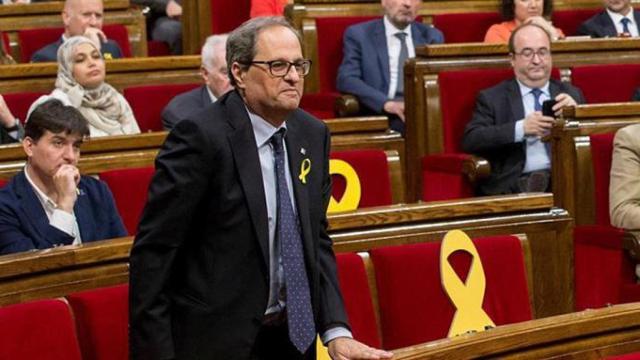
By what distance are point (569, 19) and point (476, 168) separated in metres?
0.75

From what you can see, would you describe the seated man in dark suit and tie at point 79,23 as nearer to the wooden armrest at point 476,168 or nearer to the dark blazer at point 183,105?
the dark blazer at point 183,105

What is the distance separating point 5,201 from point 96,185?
12 cm

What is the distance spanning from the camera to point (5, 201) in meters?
1.19

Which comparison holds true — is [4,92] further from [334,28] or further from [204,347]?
[204,347]

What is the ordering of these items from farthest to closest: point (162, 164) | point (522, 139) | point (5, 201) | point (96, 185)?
point (522, 139), point (96, 185), point (5, 201), point (162, 164)

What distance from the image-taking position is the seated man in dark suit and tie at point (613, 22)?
2.28m

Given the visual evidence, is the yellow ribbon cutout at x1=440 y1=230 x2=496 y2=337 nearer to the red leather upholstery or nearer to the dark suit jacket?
the dark suit jacket

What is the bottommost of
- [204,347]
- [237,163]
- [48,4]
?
[204,347]

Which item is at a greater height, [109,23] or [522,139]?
[109,23]

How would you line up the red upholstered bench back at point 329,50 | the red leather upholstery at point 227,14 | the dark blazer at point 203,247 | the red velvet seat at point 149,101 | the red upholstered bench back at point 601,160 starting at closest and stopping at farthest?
the dark blazer at point 203,247 < the red upholstered bench back at point 601,160 < the red velvet seat at point 149,101 < the red upholstered bench back at point 329,50 < the red leather upholstery at point 227,14

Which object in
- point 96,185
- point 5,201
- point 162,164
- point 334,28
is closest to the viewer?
point 162,164

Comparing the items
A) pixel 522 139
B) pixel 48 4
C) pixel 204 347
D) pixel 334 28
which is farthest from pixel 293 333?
pixel 48 4

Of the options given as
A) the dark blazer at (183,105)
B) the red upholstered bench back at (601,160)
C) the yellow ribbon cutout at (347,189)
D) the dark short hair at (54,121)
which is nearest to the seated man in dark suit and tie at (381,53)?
the dark blazer at (183,105)

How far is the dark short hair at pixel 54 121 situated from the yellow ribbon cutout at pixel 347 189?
26 cm
